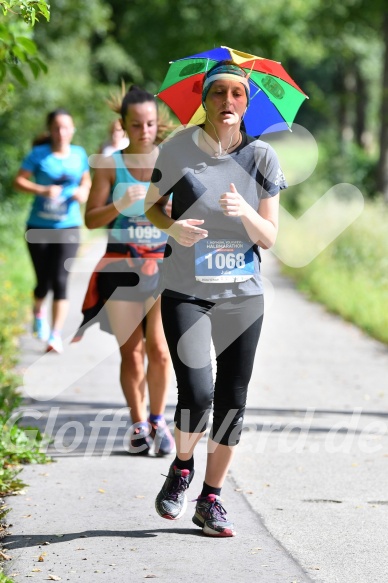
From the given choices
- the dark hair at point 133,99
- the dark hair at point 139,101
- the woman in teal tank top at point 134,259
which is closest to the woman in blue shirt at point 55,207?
the dark hair at point 139,101

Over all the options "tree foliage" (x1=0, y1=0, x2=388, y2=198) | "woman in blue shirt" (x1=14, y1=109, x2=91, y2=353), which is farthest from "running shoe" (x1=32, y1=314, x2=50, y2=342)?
"tree foliage" (x1=0, y1=0, x2=388, y2=198)

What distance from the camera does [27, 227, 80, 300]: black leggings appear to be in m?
10.1

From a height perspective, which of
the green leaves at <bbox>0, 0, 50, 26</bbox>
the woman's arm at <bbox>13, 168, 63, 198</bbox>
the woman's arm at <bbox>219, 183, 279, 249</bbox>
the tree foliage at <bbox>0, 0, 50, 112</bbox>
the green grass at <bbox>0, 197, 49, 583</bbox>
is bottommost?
the green grass at <bbox>0, 197, 49, 583</bbox>

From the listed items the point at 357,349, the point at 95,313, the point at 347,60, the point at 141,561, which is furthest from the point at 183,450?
the point at 347,60

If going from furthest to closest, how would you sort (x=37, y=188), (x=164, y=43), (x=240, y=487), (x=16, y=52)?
(x=164, y=43) → (x=37, y=188) → (x=240, y=487) → (x=16, y=52)

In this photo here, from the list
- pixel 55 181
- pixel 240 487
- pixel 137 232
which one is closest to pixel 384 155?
pixel 55 181

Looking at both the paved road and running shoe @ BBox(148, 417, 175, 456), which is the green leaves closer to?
the paved road

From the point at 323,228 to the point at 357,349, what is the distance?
9.56 metres

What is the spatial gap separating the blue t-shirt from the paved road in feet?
4.01

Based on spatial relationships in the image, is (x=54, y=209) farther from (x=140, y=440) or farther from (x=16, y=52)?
(x=16, y=52)

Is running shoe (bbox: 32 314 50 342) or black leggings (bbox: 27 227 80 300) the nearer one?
black leggings (bbox: 27 227 80 300)

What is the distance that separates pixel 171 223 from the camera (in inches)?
198

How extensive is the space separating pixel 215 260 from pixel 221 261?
1.1 inches

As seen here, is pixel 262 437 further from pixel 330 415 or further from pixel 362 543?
pixel 362 543
